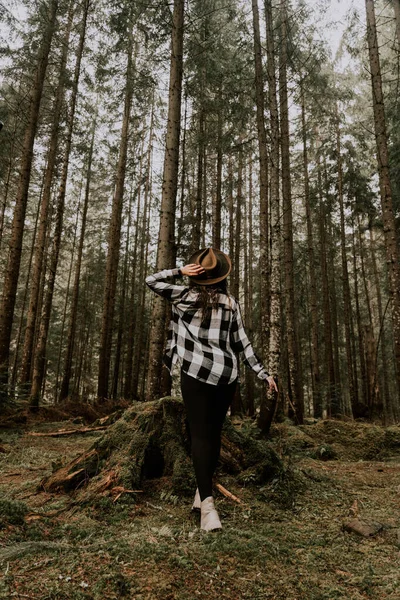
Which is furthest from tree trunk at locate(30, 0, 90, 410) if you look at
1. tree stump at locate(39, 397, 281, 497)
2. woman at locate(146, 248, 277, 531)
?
woman at locate(146, 248, 277, 531)

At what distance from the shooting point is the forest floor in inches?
77.8

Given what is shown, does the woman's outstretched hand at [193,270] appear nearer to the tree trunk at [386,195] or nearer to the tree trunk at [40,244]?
the tree trunk at [386,195]

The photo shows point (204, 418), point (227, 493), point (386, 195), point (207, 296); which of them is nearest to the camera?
point (204, 418)

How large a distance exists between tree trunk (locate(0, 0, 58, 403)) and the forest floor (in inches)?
244

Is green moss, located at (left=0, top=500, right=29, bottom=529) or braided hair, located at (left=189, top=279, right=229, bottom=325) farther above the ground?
braided hair, located at (left=189, top=279, right=229, bottom=325)

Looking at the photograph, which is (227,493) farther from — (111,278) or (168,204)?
(111,278)

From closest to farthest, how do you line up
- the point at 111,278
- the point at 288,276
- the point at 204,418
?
the point at 204,418
the point at 288,276
the point at 111,278

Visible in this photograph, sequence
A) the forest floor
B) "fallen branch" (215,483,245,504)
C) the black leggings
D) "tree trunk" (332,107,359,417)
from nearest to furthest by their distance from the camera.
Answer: the forest floor, the black leggings, "fallen branch" (215,483,245,504), "tree trunk" (332,107,359,417)

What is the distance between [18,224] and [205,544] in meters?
10.6

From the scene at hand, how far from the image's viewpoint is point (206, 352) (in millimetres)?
3207

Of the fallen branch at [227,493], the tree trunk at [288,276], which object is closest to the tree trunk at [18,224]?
the fallen branch at [227,493]

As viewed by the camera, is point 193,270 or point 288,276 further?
point 288,276

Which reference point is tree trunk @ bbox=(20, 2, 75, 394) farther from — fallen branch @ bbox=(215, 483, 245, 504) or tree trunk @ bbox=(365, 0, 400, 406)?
fallen branch @ bbox=(215, 483, 245, 504)

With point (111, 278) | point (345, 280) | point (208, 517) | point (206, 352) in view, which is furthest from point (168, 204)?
point (345, 280)
